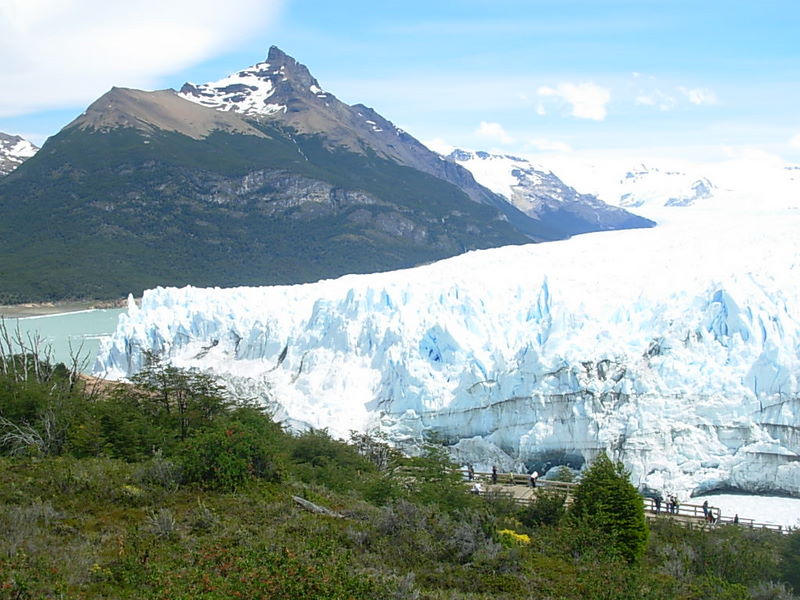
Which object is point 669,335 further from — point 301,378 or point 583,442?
point 301,378

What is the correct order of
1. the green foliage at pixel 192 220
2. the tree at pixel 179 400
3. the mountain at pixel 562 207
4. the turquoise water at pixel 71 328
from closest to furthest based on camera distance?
the tree at pixel 179 400
the turquoise water at pixel 71 328
the green foliage at pixel 192 220
the mountain at pixel 562 207

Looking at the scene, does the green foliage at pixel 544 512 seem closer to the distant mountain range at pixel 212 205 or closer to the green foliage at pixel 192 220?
the distant mountain range at pixel 212 205

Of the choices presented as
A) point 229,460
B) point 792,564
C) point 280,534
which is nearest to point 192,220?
point 229,460

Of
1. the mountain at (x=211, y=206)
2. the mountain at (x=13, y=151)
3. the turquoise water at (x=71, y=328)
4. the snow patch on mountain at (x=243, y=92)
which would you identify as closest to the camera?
the turquoise water at (x=71, y=328)

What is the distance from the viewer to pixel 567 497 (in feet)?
49.2

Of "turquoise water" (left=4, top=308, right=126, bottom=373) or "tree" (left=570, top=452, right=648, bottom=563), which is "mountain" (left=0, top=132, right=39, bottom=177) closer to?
"turquoise water" (left=4, top=308, right=126, bottom=373)

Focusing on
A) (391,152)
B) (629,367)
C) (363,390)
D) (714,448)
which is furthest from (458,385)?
(391,152)

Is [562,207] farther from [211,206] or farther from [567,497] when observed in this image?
[567,497]

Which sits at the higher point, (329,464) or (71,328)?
(71,328)

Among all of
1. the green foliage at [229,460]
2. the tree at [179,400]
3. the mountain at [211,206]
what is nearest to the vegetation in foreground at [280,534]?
the green foliage at [229,460]

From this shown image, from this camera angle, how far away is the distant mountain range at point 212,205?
276 feet

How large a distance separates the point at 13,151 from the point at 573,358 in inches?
7727

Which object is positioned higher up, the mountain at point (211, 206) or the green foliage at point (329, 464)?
the mountain at point (211, 206)

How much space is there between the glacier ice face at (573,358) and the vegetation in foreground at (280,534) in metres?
5.31
